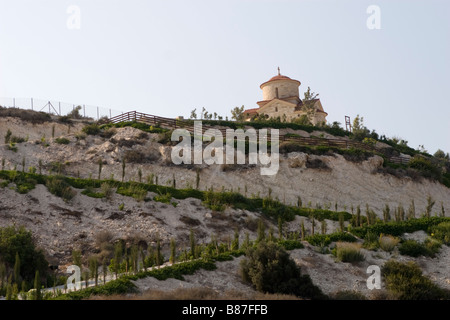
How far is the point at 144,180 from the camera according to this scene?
1334 inches

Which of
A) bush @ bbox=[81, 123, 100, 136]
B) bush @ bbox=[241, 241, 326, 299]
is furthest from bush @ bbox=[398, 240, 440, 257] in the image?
bush @ bbox=[81, 123, 100, 136]

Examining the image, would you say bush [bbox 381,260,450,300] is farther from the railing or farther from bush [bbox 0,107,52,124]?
bush [bbox 0,107,52,124]

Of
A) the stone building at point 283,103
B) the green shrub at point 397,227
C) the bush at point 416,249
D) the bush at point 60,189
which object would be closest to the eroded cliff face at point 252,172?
the bush at point 60,189

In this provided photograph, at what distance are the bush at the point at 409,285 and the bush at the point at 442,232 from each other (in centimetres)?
608

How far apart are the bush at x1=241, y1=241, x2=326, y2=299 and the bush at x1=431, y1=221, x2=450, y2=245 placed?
362 inches

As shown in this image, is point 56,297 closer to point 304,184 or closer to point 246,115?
point 304,184

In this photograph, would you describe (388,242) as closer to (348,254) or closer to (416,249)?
(416,249)

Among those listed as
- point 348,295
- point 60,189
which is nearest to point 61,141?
point 60,189

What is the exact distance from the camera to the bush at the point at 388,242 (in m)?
20.6

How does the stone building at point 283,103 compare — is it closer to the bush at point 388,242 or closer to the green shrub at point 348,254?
the bush at point 388,242

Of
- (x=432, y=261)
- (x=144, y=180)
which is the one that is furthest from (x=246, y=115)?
(x=432, y=261)
